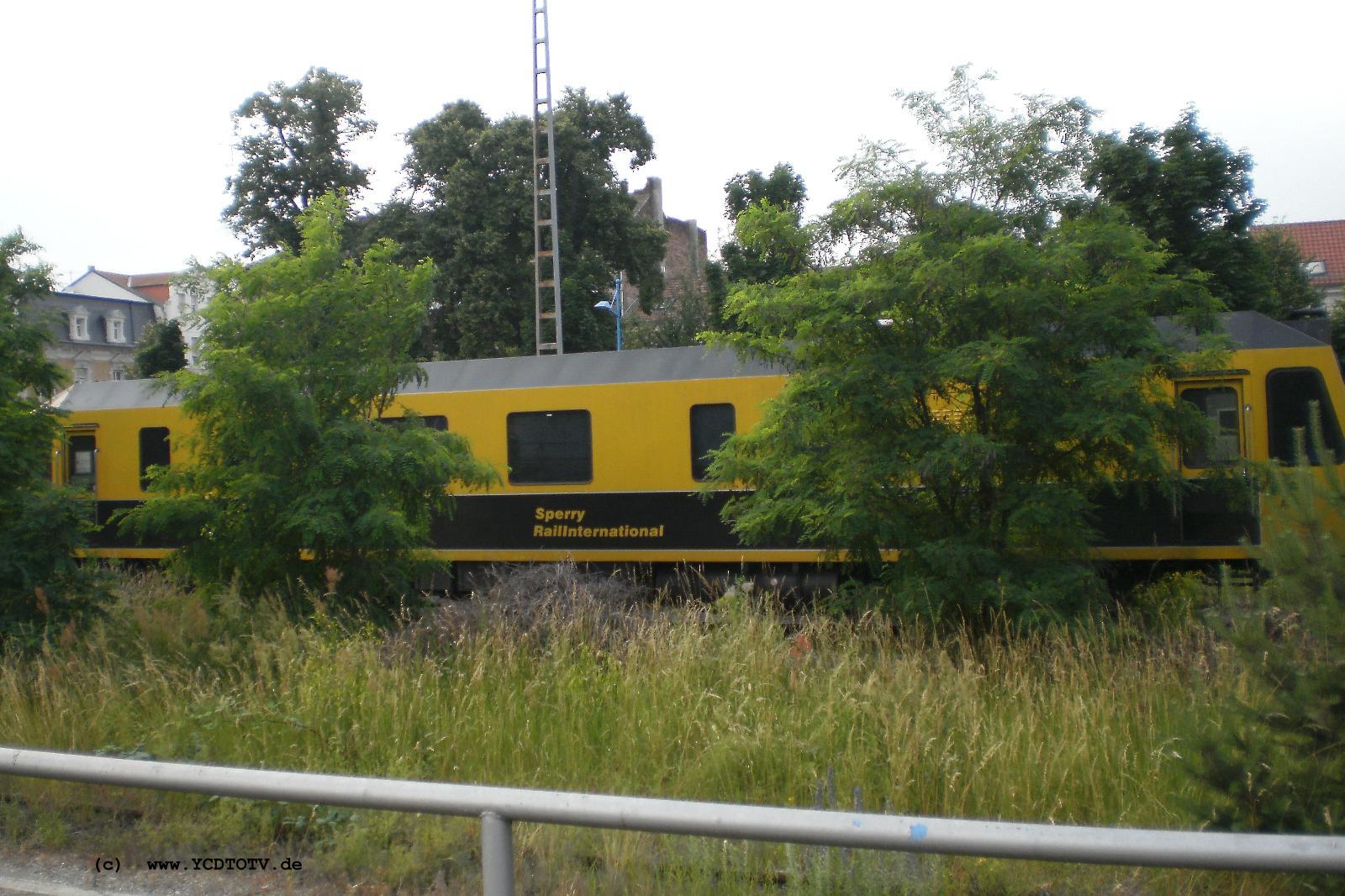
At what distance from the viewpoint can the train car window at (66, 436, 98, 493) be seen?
613 inches

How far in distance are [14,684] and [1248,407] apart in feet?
31.1

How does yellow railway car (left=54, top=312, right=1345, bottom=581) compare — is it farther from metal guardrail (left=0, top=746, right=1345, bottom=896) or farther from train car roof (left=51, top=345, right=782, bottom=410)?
metal guardrail (left=0, top=746, right=1345, bottom=896)

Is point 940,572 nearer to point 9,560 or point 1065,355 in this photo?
point 1065,355

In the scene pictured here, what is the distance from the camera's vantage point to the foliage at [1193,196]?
59.1 ft

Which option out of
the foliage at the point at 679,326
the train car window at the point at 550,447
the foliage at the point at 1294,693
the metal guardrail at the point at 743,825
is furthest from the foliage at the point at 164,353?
the foliage at the point at 1294,693

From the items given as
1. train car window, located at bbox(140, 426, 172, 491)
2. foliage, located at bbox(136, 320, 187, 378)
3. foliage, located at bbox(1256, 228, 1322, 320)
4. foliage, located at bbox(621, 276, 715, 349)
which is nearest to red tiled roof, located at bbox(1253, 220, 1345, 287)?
foliage, located at bbox(1256, 228, 1322, 320)

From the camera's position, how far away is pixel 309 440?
828 centimetres

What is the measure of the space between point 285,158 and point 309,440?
29.4 m

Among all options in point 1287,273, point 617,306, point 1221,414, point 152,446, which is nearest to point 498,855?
point 1221,414

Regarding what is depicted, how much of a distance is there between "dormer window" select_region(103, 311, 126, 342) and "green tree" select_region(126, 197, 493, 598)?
53.3 meters

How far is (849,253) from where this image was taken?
8.02m

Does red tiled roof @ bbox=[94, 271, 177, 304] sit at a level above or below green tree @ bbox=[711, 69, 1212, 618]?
above

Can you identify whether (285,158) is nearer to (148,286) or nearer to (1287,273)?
(1287,273)

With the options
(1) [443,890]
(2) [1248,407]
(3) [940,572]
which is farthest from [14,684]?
(2) [1248,407]
